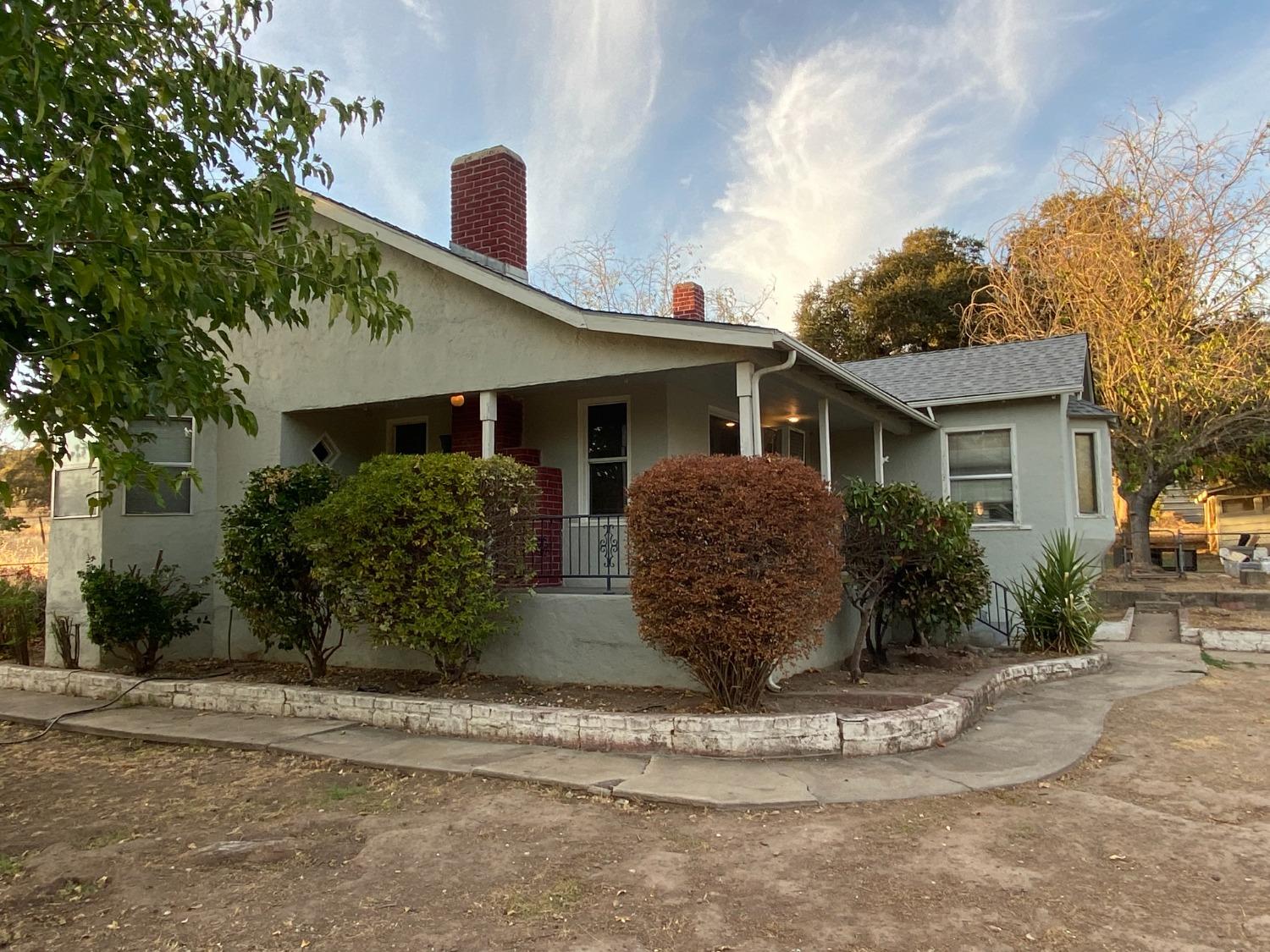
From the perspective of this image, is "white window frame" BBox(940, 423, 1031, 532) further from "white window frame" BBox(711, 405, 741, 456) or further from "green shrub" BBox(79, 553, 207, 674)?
"green shrub" BBox(79, 553, 207, 674)

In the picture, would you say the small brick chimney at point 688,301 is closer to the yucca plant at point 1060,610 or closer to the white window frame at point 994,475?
the white window frame at point 994,475

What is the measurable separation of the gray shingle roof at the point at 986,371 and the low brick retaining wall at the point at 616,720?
17.3 ft

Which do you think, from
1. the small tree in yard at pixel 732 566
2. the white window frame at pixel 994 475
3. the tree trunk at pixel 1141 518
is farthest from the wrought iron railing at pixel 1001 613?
the tree trunk at pixel 1141 518

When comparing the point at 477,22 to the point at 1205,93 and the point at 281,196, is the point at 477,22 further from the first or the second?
the point at 1205,93

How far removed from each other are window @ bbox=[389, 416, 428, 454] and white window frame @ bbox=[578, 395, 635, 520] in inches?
95.3

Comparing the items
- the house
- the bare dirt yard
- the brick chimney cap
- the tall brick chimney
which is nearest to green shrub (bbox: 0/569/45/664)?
the house

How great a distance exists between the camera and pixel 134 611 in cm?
840

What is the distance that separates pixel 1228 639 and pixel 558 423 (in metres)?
9.03

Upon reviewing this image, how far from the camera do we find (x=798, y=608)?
5.70 m

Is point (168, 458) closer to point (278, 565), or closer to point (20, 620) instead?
point (20, 620)

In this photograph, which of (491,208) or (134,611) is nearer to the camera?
(134,611)

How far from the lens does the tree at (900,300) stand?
1095 inches

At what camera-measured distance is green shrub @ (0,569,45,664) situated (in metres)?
10.0

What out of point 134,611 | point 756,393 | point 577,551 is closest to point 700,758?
point 756,393
